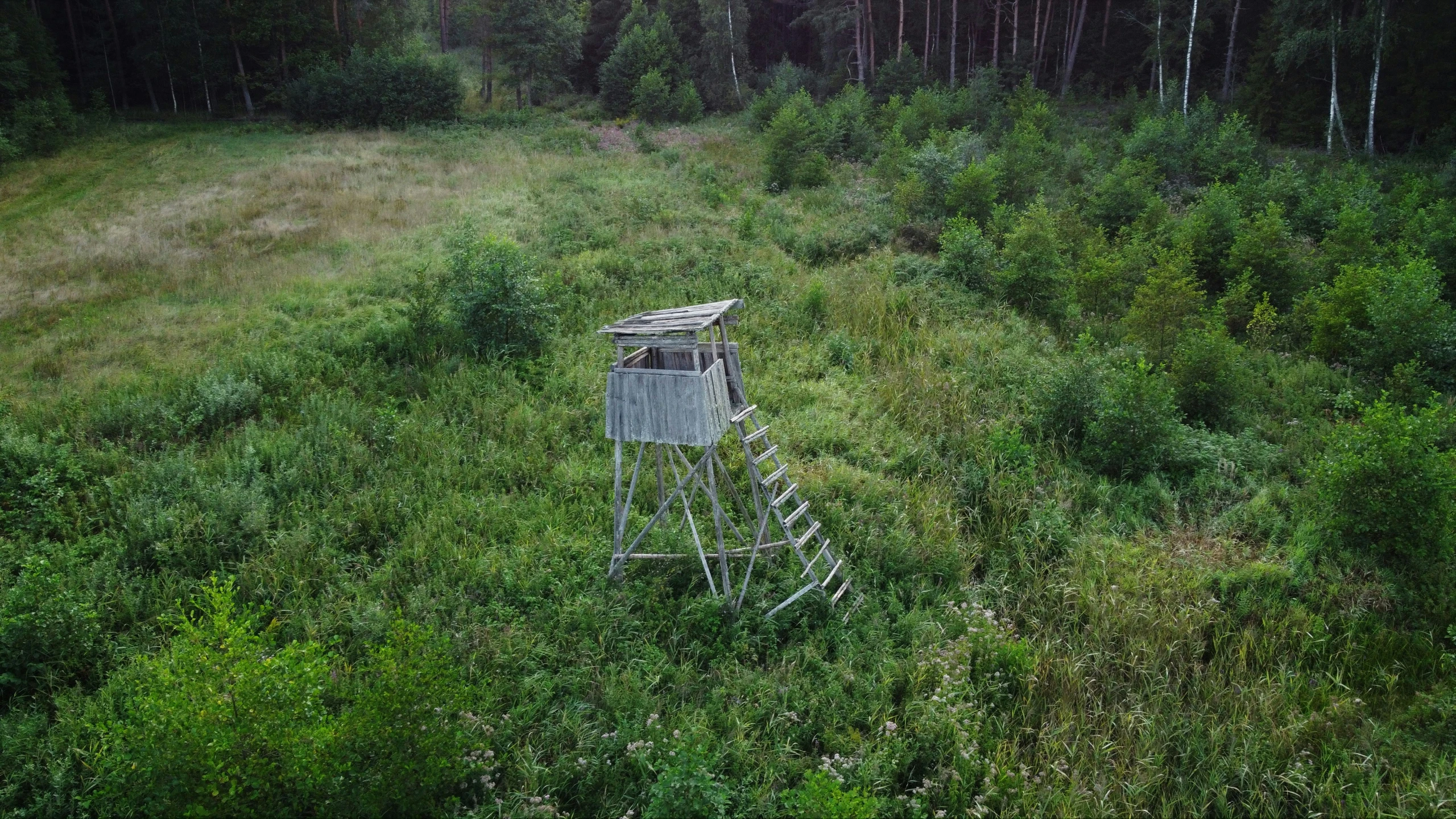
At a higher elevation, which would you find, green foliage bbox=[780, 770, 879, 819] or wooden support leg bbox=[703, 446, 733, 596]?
wooden support leg bbox=[703, 446, 733, 596]

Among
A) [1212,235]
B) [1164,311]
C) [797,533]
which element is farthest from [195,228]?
[1212,235]

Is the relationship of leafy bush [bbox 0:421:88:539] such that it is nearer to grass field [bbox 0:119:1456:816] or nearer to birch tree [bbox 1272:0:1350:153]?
grass field [bbox 0:119:1456:816]

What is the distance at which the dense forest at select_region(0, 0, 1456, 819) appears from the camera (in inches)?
213

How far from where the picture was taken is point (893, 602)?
721 cm

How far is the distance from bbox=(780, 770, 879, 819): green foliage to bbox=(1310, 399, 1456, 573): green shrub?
6423 mm

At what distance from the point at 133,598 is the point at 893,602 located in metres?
7.17

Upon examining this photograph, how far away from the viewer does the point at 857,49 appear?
39875mm

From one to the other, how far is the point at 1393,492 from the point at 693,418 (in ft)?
23.4

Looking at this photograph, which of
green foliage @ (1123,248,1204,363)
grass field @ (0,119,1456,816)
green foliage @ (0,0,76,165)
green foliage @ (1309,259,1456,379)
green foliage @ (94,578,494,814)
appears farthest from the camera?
green foliage @ (0,0,76,165)

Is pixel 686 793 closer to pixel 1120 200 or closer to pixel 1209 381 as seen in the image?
pixel 1209 381

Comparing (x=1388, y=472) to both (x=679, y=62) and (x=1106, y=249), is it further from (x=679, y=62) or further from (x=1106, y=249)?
(x=679, y=62)

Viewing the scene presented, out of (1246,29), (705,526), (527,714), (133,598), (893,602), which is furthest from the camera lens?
(1246,29)

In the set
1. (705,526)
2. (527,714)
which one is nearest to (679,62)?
(705,526)

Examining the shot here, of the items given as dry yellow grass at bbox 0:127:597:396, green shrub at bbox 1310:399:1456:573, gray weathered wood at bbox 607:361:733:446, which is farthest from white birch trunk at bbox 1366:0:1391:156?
gray weathered wood at bbox 607:361:733:446
